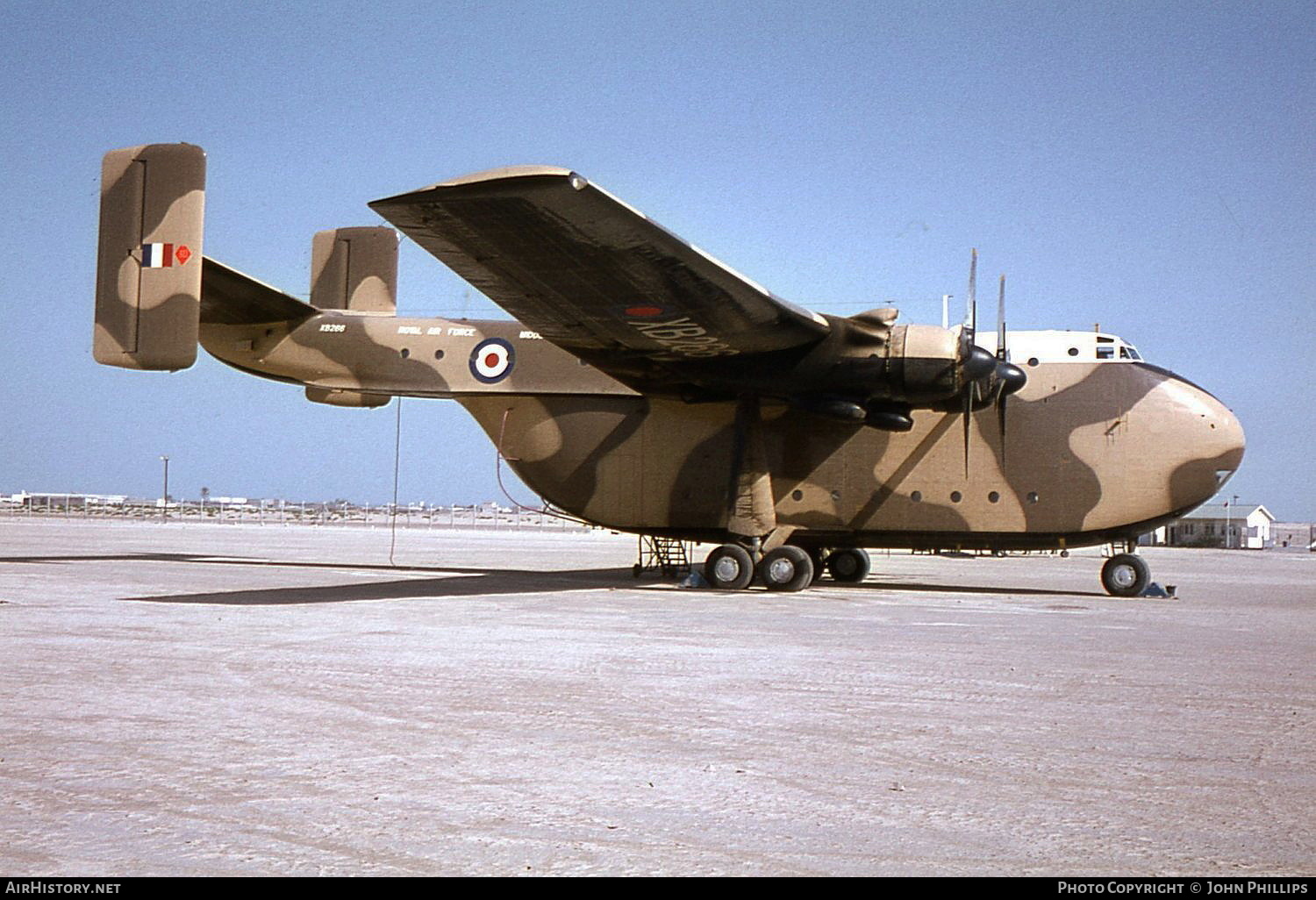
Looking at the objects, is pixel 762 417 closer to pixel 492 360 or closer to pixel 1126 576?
pixel 492 360

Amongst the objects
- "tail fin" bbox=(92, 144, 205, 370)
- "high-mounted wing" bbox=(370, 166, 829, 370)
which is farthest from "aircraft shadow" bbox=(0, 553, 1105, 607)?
"tail fin" bbox=(92, 144, 205, 370)

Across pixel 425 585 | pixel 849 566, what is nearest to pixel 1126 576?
pixel 849 566

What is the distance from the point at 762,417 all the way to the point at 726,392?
2.75 feet

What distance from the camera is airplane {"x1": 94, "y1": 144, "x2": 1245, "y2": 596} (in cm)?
1614

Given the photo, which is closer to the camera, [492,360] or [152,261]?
[152,261]

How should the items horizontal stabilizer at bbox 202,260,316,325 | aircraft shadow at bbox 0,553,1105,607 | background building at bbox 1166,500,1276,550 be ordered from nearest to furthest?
aircraft shadow at bbox 0,553,1105,607 < horizontal stabilizer at bbox 202,260,316,325 < background building at bbox 1166,500,1276,550

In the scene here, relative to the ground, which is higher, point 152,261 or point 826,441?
point 152,261

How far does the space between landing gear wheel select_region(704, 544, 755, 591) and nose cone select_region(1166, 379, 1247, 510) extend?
23.3 feet

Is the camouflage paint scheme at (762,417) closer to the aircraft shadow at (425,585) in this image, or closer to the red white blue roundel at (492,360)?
the red white blue roundel at (492,360)

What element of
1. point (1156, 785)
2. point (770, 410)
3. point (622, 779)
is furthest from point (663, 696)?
point (770, 410)

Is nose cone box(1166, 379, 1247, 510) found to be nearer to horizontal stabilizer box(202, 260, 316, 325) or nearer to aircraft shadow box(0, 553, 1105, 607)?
aircraft shadow box(0, 553, 1105, 607)

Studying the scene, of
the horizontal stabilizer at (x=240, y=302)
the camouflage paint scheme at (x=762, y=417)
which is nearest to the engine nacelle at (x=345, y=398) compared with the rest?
the camouflage paint scheme at (x=762, y=417)

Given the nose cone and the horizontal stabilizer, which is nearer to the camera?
the nose cone

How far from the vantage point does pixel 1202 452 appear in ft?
57.0
